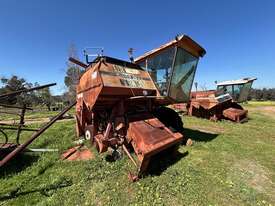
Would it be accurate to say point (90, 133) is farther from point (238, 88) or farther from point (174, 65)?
point (238, 88)

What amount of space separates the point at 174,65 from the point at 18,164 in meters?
5.47

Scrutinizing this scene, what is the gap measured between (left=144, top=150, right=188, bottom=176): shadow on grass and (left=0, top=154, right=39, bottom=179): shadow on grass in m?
3.44

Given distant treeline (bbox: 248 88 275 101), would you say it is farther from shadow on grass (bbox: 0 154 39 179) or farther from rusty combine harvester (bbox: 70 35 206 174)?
shadow on grass (bbox: 0 154 39 179)

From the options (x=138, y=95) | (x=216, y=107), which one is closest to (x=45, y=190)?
(x=138, y=95)

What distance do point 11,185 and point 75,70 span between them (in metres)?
28.3

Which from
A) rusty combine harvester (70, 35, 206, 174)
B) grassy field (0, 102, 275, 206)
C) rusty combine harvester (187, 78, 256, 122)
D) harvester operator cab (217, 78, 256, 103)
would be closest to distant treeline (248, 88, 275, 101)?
harvester operator cab (217, 78, 256, 103)

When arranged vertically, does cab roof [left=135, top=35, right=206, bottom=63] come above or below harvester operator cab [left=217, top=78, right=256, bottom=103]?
above

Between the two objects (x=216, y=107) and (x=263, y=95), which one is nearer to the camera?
(x=216, y=107)

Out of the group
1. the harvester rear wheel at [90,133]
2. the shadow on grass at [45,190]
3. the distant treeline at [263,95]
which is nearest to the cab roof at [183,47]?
the harvester rear wheel at [90,133]

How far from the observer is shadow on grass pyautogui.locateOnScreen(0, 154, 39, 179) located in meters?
4.93

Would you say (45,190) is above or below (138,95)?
below

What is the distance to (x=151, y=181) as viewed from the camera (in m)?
4.12

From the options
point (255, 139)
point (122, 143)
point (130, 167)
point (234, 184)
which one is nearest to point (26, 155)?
point (122, 143)

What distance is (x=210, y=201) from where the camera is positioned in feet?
11.3
